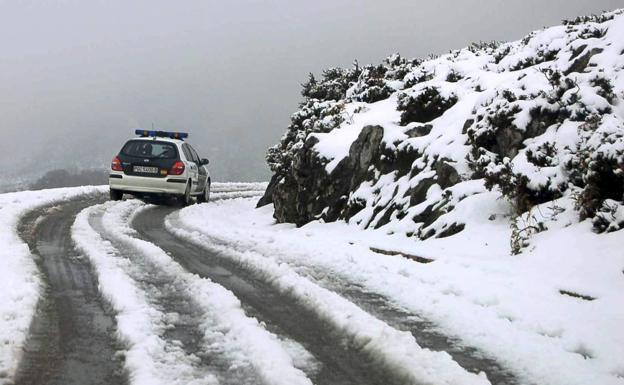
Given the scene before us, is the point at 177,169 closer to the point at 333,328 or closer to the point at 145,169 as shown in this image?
the point at 145,169

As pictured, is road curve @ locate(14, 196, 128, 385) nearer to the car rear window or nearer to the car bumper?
the car bumper

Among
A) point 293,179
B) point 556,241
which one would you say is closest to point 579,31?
point 556,241

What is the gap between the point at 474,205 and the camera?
7.71 m

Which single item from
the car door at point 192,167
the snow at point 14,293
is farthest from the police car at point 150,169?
the snow at point 14,293

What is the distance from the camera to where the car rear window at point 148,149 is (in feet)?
46.4

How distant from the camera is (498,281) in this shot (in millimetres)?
5188

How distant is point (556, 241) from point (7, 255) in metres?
6.25

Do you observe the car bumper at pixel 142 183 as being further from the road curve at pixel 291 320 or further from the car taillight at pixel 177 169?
the road curve at pixel 291 320

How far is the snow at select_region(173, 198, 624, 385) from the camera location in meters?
3.59

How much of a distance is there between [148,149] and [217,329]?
36.2 ft

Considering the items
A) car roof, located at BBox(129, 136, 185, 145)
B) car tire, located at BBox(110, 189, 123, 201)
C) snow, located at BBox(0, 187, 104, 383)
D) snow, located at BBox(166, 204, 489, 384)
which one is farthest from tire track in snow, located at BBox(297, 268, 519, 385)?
car tire, located at BBox(110, 189, 123, 201)

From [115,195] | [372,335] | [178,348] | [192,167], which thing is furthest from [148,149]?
[372,335]

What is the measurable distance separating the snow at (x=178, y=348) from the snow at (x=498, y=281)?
2.41 ft

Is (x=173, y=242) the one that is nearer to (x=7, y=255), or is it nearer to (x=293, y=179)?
(x=7, y=255)
